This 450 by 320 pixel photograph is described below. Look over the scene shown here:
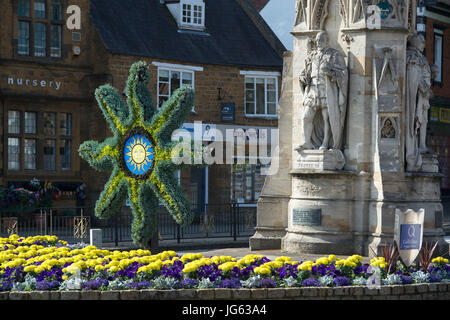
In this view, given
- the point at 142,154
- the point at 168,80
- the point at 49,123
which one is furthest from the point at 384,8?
the point at 168,80

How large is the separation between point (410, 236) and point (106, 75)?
73.8 ft

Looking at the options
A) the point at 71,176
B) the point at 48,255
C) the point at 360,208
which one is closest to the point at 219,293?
the point at 48,255

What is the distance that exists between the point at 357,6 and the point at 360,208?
3726 mm

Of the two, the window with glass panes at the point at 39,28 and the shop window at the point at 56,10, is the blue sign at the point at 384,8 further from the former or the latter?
the shop window at the point at 56,10

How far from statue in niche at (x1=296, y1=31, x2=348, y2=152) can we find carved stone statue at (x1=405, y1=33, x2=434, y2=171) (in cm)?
124

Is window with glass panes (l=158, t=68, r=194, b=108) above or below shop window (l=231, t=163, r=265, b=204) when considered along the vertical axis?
above

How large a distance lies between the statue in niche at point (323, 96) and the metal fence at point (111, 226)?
9122 millimetres

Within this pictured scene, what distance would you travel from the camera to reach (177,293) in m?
12.0

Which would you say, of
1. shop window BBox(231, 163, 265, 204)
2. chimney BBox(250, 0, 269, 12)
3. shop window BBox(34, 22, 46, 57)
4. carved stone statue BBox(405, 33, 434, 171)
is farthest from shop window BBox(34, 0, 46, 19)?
carved stone statue BBox(405, 33, 434, 171)

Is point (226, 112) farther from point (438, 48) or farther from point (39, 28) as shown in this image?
point (438, 48)

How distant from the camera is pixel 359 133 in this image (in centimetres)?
1709

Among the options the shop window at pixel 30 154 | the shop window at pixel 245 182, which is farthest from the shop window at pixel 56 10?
the shop window at pixel 245 182

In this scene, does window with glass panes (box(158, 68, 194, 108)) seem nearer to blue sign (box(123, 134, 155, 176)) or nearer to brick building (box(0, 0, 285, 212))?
brick building (box(0, 0, 285, 212))

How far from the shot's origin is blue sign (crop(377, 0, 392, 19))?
1716 centimetres
